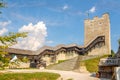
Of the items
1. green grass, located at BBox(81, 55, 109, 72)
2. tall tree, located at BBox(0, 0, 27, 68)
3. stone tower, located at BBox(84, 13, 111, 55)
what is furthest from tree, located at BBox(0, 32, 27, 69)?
stone tower, located at BBox(84, 13, 111, 55)

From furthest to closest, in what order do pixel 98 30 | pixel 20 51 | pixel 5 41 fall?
pixel 20 51, pixel 98 30, pixel 5 41

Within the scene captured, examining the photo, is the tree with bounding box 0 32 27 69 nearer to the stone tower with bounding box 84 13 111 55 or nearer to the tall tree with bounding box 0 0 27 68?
the tall tree with bounding box 0 0 27 68

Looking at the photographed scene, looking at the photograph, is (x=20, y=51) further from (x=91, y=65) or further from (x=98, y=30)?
(x=91, y=65)

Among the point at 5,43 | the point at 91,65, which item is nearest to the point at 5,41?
the point at 5,43

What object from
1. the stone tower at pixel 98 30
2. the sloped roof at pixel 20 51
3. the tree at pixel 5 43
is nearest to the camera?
the tree at pixel 5 43

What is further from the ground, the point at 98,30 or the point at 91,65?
the point at 98,30

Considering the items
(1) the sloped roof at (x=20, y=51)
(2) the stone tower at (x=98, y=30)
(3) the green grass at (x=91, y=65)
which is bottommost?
(3) the green grass at (x=91, y=65)

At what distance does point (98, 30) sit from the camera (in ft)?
186

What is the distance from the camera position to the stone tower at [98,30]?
53.7 metres

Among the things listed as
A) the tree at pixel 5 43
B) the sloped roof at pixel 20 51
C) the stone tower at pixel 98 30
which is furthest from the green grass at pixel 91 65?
the tree at pixel 5 43

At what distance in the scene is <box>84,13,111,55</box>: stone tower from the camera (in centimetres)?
5372

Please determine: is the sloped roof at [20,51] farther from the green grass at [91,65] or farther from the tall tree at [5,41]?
the tall tree at [5,41]

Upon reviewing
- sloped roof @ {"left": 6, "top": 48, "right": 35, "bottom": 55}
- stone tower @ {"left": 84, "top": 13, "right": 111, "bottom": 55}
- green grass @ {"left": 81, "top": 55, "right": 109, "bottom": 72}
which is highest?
stone tower @ {"left": 84, "top": 13, "right": 111, "bottom": 55}

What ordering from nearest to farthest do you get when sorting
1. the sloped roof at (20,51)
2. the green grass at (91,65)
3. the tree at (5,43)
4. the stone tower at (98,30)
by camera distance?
the tree at (5,43), the green grass at (91,65), the stone tower at (98,30), the sloped roof at (20,51)
